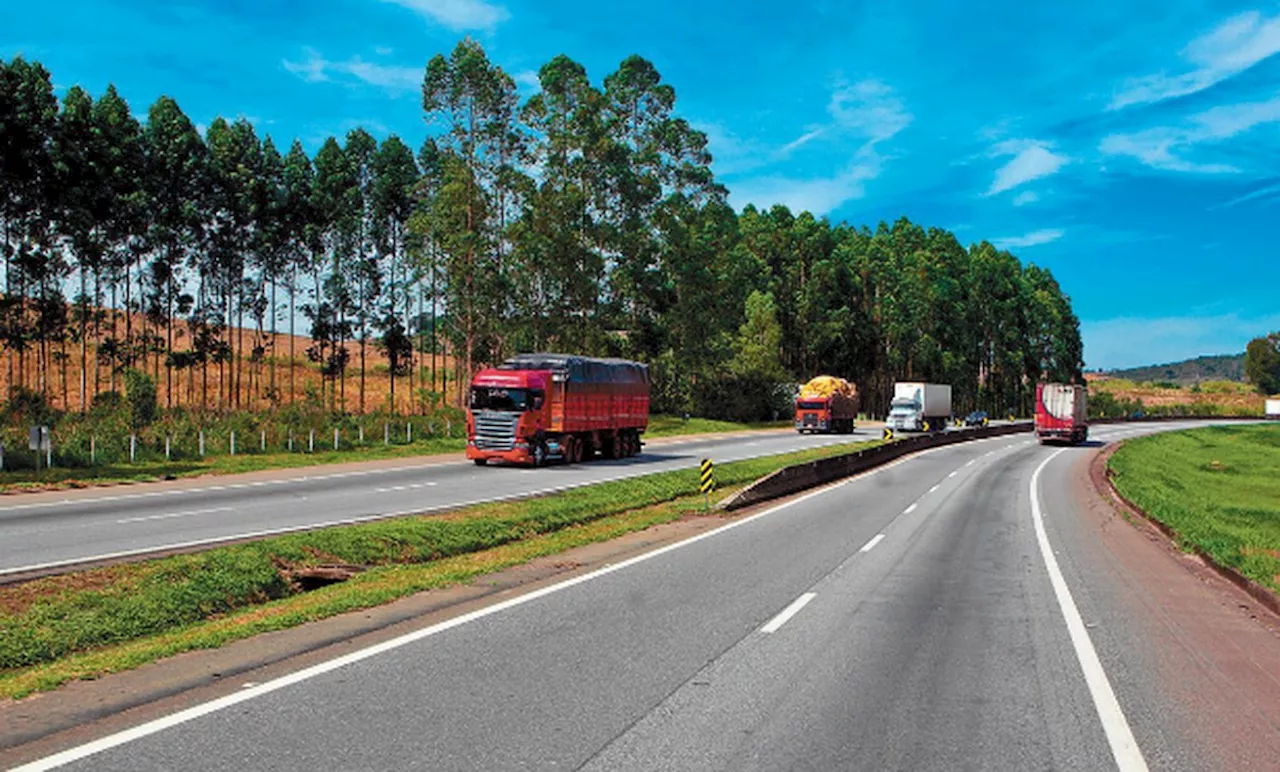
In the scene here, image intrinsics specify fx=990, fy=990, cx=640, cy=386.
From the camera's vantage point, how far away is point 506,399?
3500cm

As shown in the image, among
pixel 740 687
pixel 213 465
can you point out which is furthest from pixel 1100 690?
pixel 213 465

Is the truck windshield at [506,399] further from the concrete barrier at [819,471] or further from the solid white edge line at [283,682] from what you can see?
the solid white edge line at [283,682]

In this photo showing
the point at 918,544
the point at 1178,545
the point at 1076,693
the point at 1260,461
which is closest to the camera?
the point at 1076,693

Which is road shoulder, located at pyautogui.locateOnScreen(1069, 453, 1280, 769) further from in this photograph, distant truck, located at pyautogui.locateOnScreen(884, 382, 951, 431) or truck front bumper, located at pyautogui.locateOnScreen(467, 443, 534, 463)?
distant truck, located at pyautogui.locateOnScreen(884, 382, 951, 431)

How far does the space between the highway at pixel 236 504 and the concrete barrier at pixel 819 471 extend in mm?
5668

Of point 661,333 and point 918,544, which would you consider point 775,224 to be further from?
point 918,544

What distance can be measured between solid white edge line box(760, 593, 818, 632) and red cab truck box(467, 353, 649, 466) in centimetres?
2353

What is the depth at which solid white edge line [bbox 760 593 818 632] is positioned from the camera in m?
10.1

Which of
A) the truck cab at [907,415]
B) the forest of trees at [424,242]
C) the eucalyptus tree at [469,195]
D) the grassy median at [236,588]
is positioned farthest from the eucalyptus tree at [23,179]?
the truck cab at [907,415]

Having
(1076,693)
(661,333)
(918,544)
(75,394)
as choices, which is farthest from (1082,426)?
(75,394)

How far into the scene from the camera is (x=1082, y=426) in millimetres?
62312

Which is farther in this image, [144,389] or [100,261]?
[100,261]

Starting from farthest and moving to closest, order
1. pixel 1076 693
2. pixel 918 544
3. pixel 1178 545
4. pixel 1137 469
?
1. pixel 1137 469
2. pixel 1178 545
3. pixel 918 544
4. pixel 1076 693

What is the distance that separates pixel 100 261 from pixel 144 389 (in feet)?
67.5
